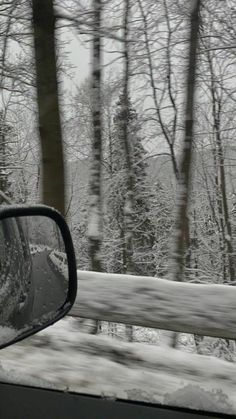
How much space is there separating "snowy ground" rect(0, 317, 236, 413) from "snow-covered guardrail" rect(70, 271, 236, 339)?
0.63 ft

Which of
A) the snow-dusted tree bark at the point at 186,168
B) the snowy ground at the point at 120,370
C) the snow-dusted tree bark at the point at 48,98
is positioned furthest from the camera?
the snow-dusted tree bark at the point at 186,168

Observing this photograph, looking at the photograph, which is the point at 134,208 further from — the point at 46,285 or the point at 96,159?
the point at 46,285

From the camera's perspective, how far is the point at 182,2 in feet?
44.1

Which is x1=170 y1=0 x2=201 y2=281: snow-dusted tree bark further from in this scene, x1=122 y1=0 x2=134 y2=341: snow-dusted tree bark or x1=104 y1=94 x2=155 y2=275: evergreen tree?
x1=104 y1=94 x2=155 y2=275: evergreen tree

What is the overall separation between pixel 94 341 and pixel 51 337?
32 cm

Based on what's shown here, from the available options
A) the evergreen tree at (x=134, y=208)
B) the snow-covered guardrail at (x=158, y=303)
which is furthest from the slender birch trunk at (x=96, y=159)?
the evergreen tree at (x=134, y=208)

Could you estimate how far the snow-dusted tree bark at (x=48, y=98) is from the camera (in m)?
8.28

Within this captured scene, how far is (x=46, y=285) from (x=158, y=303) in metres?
1.96

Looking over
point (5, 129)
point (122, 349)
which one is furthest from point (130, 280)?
point (5, 129)

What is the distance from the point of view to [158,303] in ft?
13.1

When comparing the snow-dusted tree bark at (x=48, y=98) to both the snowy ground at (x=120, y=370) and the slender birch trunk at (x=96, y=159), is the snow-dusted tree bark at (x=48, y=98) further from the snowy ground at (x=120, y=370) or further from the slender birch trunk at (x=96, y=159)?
the snowy ground at (x=120, y=370)

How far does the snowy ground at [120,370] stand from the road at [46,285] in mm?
930

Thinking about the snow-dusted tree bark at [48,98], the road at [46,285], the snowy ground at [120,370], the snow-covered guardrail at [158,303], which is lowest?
the snowy ground at [120,370]

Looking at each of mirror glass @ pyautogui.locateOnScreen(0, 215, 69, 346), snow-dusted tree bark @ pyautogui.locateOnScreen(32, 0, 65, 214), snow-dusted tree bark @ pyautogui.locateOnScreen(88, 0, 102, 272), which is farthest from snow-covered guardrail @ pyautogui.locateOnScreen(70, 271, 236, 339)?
snow-dusted tree bark @ pyautogui.locateOnScreen(88, 0, 102, 272)
